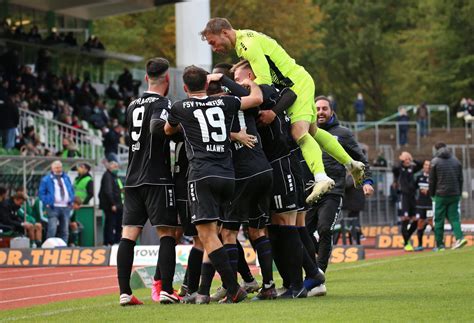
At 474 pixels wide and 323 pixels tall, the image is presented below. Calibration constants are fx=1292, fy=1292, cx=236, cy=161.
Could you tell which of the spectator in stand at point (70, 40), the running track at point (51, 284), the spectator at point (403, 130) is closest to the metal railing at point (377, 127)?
the spectator at point (403, 130)

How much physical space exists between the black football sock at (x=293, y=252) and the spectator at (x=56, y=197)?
14.7 metres

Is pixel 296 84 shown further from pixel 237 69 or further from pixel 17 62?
pixel 17 62

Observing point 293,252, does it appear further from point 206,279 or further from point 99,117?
point 99,117

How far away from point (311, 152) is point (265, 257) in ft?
3.77

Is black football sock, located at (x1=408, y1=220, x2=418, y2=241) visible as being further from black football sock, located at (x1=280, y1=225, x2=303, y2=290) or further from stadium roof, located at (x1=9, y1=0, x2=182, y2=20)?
stadium roof, located at (x1=9, y1=0, x2=182, y2=20)

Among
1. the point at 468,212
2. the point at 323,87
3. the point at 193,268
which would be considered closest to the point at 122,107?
the point at 468,212

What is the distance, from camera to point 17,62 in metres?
42.5

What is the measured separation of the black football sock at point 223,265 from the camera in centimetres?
1202

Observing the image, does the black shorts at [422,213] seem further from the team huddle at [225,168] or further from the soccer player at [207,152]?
the soccer player at [207,152]

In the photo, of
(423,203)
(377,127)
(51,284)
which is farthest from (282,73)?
(377,127)

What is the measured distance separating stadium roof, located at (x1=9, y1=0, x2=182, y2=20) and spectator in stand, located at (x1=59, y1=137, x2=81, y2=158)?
10146mm

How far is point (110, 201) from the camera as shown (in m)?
28.9

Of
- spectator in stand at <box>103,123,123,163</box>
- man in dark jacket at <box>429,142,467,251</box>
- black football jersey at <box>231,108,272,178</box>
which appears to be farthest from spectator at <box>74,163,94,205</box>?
black football jersey at <box>231,108,272,178</box>

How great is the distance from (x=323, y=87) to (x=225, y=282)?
58.7m
